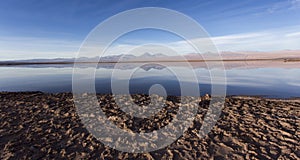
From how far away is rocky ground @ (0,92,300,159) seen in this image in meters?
7.13

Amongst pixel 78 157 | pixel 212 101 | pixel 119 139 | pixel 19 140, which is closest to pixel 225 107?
pixel 212 101

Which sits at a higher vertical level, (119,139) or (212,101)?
(212,101)

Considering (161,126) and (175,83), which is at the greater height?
(175,83)

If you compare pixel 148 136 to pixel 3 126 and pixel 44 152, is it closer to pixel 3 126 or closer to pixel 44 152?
pixel 44 152

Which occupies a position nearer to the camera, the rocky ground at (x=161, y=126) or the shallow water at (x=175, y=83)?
the rocky ground at (x=161, y=126)

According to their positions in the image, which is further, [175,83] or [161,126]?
[175,83]

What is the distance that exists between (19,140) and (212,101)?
978cm

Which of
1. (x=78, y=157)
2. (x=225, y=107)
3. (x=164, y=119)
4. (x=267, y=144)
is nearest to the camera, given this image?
(x=78, y=157)

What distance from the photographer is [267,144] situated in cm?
757

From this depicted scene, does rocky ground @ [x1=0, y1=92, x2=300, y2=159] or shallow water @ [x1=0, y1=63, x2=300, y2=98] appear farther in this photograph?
shallow water @ [x1=0, y1=63, x2=300, y2=98]

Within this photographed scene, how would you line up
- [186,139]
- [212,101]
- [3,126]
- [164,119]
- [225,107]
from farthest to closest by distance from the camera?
[212,101] → [225,107] → [164,119] → [3,126] → [186,139]

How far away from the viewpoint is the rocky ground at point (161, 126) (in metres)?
7.13

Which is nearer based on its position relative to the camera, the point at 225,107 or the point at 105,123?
the point at 105,123

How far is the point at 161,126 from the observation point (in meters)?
9.41
